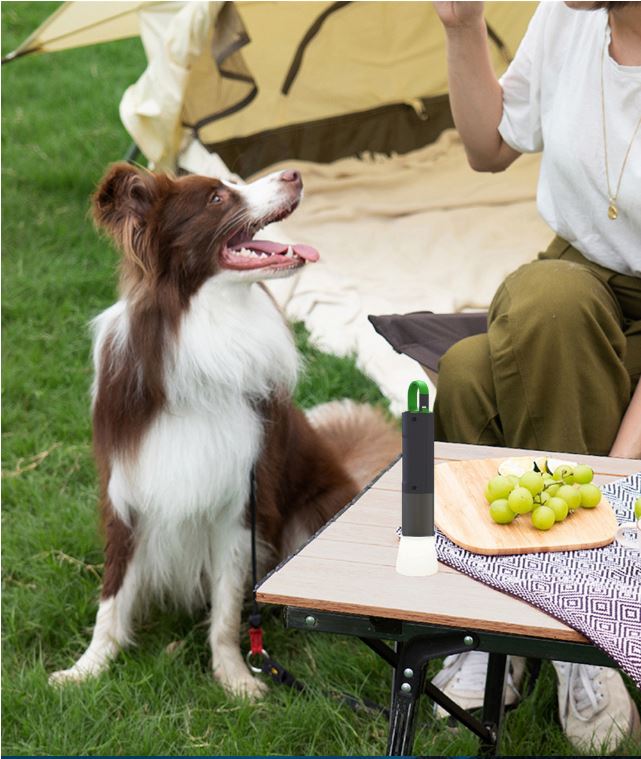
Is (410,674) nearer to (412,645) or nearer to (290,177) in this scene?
(412,645)

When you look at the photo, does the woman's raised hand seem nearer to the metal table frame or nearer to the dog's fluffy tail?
the dog's fluffy tail

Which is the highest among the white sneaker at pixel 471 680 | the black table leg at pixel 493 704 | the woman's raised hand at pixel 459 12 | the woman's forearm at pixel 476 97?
the woman's raised hand at pixel 459 12

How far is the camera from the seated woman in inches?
84.7

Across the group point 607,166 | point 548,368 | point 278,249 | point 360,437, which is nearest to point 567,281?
point 548,368

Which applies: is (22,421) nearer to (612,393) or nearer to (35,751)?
(35,751)

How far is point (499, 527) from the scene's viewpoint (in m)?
1.54

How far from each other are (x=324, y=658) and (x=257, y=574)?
27cm

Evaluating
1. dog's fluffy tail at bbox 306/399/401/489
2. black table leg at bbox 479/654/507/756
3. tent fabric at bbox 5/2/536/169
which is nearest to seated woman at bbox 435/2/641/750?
black table leg at bbox 479/654/507/756

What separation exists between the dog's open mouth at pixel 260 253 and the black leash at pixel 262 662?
0.47 meters

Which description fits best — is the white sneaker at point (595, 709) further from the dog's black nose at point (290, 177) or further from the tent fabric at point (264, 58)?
the tent fabric at point (264, 58)

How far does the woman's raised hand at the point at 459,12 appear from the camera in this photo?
221 cm

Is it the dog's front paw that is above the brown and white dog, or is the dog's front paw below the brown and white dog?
below

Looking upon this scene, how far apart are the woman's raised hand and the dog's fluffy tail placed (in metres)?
1.12

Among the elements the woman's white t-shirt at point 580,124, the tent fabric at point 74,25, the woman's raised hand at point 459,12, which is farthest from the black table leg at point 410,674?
the tent fabric at point 74,25
